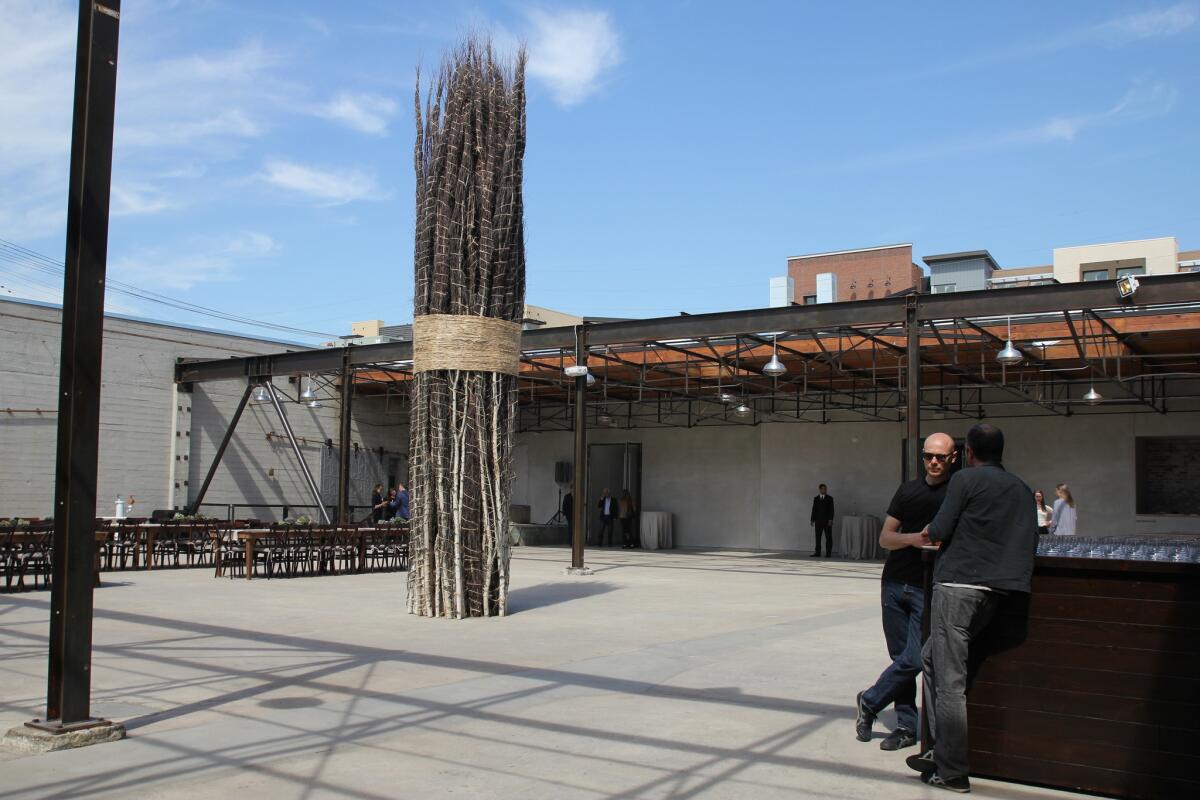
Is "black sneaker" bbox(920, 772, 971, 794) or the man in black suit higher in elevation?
the man in black suit

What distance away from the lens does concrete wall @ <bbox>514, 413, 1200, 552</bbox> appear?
2311 centimetres

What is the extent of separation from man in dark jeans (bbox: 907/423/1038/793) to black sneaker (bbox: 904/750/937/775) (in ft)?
0.10

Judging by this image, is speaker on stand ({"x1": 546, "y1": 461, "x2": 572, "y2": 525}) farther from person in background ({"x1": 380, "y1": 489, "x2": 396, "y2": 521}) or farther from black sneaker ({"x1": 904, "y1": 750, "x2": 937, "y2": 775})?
black sneaker ({"x1": 904, "y1": 750, "x2": 937, "y2": 775})

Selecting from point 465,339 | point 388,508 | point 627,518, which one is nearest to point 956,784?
point 465,339

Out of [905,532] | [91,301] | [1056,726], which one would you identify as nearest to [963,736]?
[1056,726]

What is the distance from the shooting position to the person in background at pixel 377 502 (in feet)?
85.4

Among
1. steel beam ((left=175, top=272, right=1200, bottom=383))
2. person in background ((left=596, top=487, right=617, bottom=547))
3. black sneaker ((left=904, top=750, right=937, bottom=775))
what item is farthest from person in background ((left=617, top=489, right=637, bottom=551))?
black sneaker ((left=904, top=750, right=937, bottom=775))

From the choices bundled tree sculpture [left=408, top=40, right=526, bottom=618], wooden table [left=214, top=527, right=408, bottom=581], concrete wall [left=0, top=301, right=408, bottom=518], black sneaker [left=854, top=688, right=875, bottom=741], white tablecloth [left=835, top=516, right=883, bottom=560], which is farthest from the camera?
white tablecloth [left=835, top=516, right=883, bottom=560]

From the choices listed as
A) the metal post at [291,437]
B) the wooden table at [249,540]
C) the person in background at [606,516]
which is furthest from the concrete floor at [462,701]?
the person in background at [606,516]

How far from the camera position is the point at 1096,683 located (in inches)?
179

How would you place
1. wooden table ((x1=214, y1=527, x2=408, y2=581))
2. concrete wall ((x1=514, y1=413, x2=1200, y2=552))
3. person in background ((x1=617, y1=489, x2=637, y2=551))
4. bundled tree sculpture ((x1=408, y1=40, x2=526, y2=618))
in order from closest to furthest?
bundled tree sculpture ((x1=408, y1=40, x2=526, y2=618)) → wooden table ((x1=214, y1=527, x2=408, y2=581)) → concrete wall ((x1=514, y1=413, x2=1200, y2=552)) → person in background ((x1=617, y1=489, x2=637, y2=551))

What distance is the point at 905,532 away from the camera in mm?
5645

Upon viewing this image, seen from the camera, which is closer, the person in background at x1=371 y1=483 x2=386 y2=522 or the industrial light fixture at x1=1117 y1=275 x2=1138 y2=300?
the industrial light fixture at x1=1117 y1=275 x2=1138 y2=300

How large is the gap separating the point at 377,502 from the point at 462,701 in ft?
72.7
